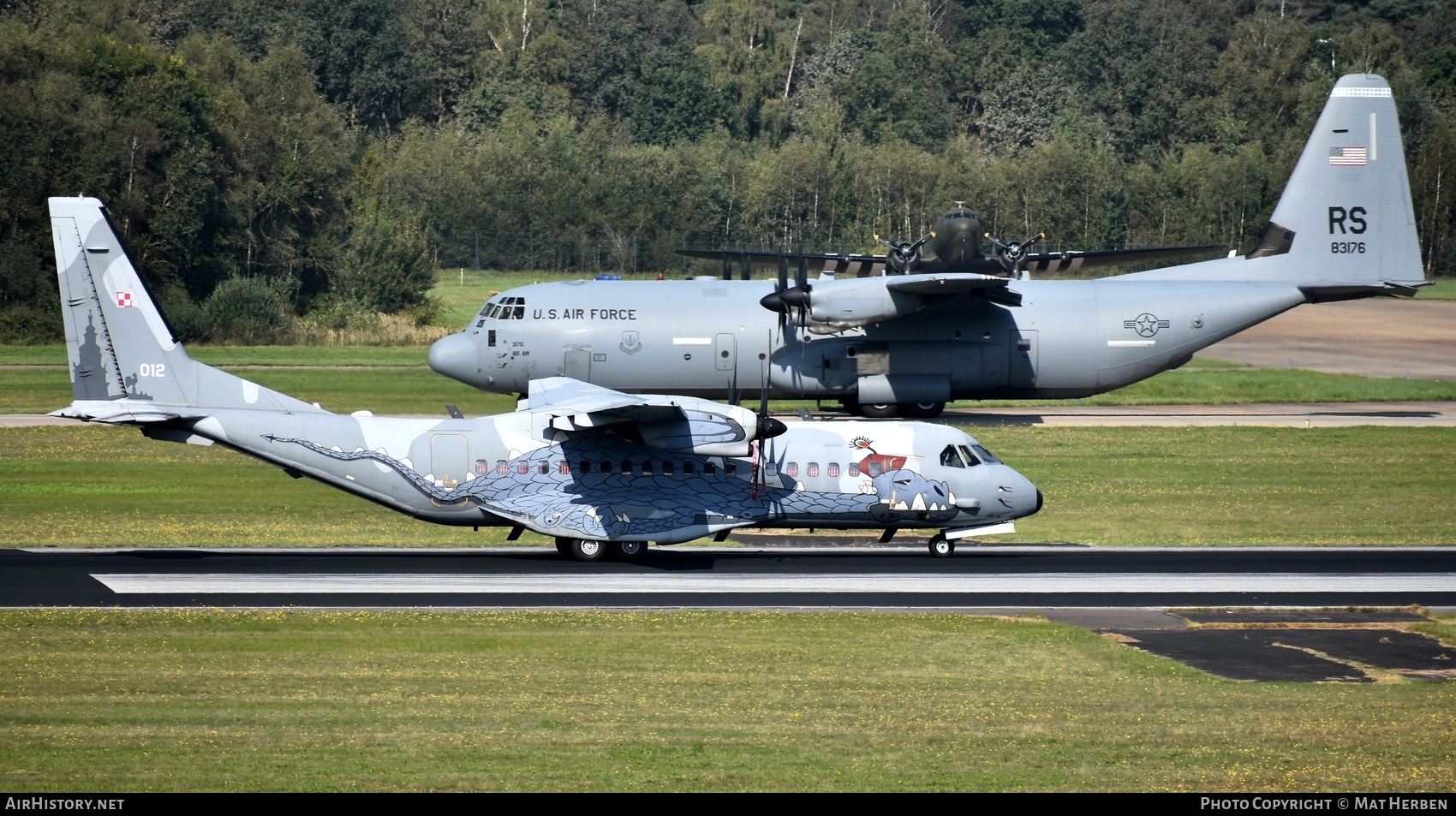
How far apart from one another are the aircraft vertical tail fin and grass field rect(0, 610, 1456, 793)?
2507 centimetres

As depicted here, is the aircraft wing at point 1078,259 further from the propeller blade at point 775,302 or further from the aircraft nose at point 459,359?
the aircraft nose at point 459,359

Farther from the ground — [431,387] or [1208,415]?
[431,387]

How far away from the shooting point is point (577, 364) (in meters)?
44.0

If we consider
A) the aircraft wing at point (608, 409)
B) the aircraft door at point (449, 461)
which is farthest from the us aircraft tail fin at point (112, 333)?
the aircraft wing at point (608, 409)

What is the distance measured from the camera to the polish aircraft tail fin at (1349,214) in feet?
150

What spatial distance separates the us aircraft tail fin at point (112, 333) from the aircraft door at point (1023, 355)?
24151 mm

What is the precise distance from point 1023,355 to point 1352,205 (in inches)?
425

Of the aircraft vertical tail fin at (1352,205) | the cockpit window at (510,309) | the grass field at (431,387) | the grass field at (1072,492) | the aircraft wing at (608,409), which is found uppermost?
the aircraft vertical tail fin at (1352,205)

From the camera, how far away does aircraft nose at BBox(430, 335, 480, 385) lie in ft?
147

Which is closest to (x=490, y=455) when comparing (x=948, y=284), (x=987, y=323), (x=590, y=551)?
(x=590, y=551)

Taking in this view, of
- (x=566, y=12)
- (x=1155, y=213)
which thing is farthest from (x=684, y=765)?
(x=566, y=12)

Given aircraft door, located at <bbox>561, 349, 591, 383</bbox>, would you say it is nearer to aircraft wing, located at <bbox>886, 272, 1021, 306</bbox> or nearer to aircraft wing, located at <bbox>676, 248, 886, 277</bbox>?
aircraft wing, located at <bbox>676, 248, 886, 277</bbox>

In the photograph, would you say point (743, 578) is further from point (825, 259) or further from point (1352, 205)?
point (1352, 205)

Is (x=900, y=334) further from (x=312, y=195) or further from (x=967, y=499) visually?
(x=312, y=195)
